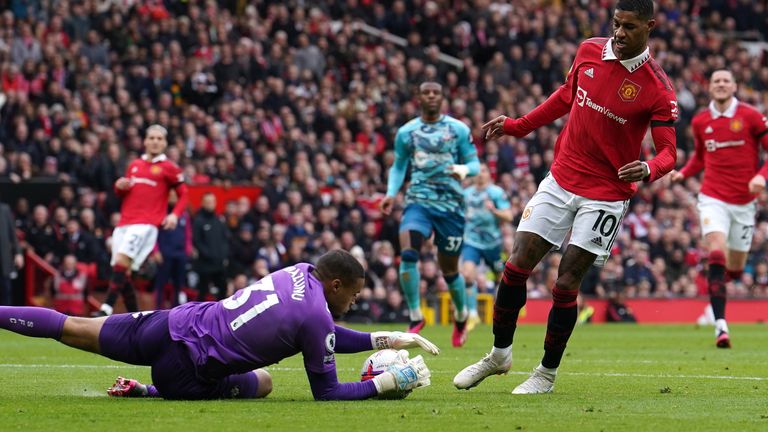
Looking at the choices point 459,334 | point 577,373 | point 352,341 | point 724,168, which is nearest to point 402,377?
point 352,341

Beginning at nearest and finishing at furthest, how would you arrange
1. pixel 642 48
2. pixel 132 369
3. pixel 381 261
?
pixel 642 48 < pixel 132 369 < pixel 381 261

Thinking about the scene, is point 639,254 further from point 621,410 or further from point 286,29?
point 621,410

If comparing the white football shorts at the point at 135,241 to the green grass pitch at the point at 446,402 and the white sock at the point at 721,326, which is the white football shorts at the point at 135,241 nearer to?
the green grass pitch at the point at 446,402

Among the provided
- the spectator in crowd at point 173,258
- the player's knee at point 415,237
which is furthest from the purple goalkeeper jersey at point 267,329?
the spectator in crowd at point 173,258

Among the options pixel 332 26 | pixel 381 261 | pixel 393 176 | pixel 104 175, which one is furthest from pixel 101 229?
A: pixel 332 26

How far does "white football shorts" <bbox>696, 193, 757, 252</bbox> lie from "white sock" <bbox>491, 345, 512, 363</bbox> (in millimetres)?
6834

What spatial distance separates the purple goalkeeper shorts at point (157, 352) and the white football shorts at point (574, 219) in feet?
8.13

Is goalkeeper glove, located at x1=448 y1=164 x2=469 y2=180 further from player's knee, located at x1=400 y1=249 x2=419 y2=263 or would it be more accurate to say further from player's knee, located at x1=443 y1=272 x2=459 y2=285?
player's knee, located at x1=443 y1=272 x2=459 y2=285

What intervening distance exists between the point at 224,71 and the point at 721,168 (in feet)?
41.6

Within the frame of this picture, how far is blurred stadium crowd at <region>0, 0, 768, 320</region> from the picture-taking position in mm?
22172

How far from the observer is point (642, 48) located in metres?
8.87

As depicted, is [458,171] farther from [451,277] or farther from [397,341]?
[397,341]

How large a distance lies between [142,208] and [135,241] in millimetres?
452

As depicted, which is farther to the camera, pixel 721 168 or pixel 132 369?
pixel 721 168
